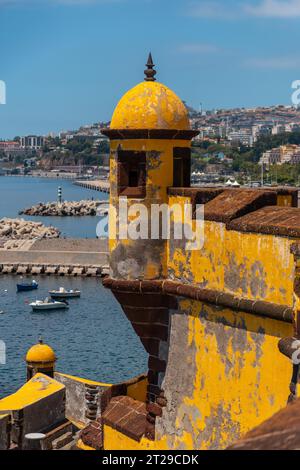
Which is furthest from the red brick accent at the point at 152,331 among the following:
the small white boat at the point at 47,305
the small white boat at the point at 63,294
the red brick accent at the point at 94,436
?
the small white boat at the point at 63,294

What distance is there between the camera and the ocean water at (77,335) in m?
39.8

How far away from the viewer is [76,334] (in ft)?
161

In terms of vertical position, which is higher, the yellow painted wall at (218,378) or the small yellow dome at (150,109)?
the small yellow dome at (150,109)

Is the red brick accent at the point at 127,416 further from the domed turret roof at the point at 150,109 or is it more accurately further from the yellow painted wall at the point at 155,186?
the domed turret roof at the point at 150,109

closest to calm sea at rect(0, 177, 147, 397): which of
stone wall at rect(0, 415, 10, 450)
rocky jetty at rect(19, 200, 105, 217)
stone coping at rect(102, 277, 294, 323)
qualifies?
stone wall at rect(0, 415, 10, 450)

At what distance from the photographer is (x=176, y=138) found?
11969mm

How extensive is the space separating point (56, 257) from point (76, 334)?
2872 cm

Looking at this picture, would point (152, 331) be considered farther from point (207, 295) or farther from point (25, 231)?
point (25, 231)

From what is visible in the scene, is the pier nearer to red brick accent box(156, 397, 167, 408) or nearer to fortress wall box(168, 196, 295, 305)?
red brick accent box(156, 397, 167, 408)

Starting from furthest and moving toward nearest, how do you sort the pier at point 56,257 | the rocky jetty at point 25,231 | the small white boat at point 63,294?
the rocky jetty at point 25,231 < the pier at point 56,257 < the small white boat at point 63,294
